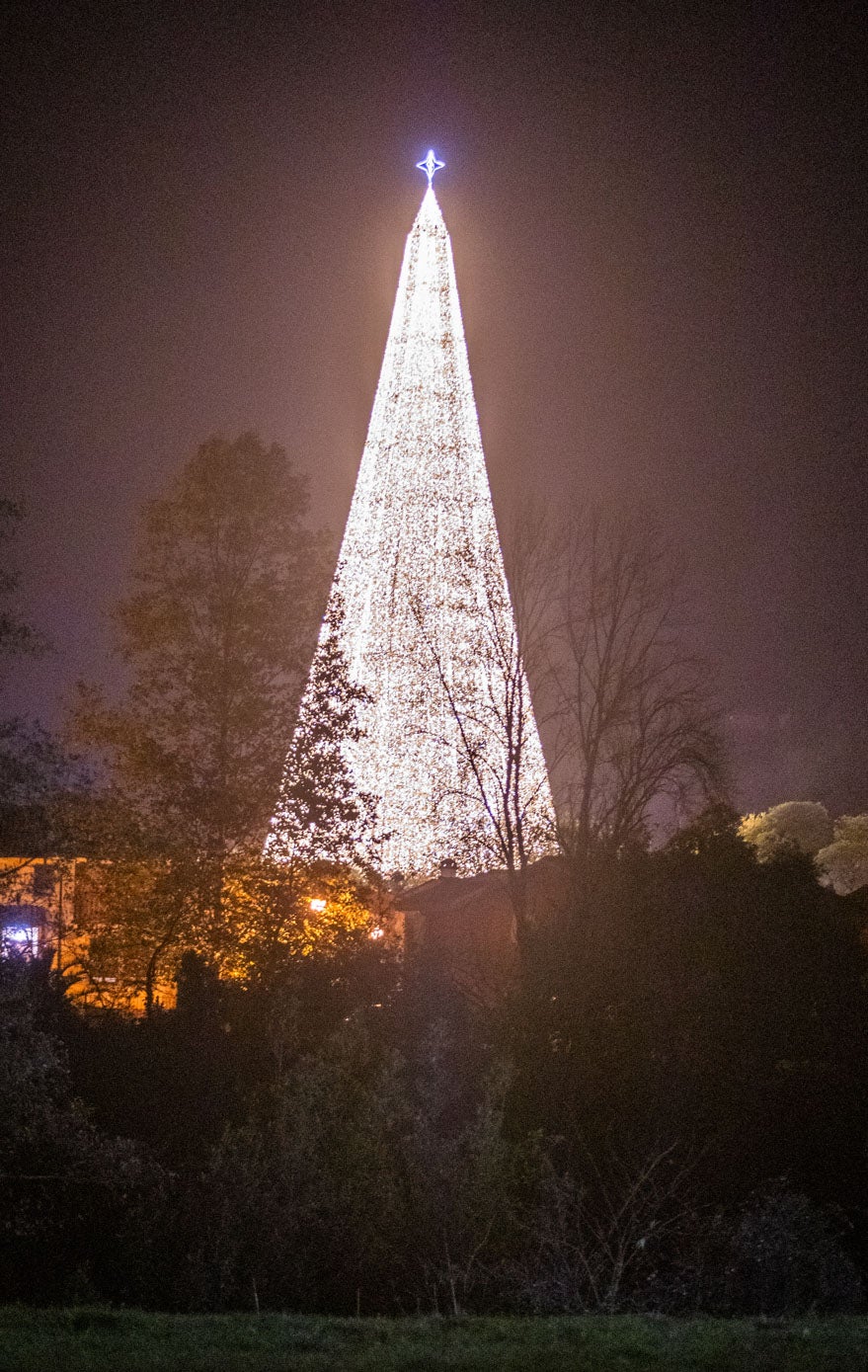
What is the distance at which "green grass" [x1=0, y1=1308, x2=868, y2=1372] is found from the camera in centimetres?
799

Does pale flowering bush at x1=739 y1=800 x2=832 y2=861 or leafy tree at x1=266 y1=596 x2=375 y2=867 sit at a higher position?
pale flowering bush at x1=739 y1=800 x2=832 y2=861

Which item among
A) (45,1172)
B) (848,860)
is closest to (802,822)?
(848,860)

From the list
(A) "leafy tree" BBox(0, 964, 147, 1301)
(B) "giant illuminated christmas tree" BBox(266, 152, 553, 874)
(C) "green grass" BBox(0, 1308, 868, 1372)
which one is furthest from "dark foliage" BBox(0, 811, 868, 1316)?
(B) "giant illuminated christmas tree" BBox(266, 152, 553, 874)

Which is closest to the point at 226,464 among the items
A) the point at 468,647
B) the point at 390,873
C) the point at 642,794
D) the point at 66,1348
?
the point at 468,647

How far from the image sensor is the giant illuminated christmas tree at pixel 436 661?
930 inches

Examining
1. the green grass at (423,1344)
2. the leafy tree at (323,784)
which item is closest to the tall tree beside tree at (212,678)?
the leafy tree at (323,784)

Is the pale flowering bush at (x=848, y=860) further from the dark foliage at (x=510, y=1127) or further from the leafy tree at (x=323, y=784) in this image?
the leafy tree at (x=323, y=784)

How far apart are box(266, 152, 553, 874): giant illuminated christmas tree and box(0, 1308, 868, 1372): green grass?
13744mm

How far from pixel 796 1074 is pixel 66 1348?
1056cm

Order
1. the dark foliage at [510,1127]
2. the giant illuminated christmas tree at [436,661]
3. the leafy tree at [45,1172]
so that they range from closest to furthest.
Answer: the leafy tree at [45,1172] < the dark foliage at [510,1127] < the giant illuminated christmas tree at [436,661]

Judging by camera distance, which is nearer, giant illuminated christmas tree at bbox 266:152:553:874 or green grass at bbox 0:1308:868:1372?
green grass at bbox 0:1308:868:1372

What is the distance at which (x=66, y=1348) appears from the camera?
8.45 meters

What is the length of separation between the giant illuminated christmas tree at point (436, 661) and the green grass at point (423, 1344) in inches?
541

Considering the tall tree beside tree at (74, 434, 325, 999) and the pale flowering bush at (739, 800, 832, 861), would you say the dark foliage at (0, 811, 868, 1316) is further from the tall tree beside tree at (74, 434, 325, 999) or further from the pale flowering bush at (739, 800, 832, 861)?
the pale flowering bush at (739, 800, 832, 861)
